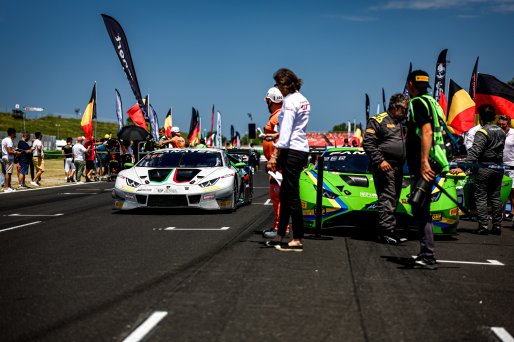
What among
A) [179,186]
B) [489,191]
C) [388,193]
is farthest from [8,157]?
[388,193]

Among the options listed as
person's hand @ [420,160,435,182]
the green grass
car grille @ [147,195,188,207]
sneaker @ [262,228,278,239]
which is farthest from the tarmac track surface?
the green grass

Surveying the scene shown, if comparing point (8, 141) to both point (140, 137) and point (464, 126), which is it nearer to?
point (140, 137)

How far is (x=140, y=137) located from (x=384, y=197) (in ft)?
59.2

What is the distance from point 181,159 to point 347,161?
13.0 ft

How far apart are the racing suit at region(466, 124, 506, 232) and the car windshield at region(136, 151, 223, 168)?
492 centimetres

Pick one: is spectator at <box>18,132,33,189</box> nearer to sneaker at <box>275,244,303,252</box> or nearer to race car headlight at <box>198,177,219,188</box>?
race car headlight at <box>198,177,219,188</box>

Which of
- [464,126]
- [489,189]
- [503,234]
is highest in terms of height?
[464,126]

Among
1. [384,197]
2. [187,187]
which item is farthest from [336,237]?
[187,187]

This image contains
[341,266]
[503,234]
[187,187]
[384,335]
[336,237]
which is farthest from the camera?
[187,187]

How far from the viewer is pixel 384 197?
7652mm

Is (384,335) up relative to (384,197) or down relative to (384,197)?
down

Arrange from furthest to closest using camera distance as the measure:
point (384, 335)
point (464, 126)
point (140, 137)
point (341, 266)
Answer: point (140, 137) → point (464, 126) → point (341, 266) → point (384, 335)

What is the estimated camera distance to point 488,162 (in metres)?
9.62

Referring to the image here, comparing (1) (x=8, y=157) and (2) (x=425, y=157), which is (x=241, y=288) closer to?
(2) (x=425, y=157)
